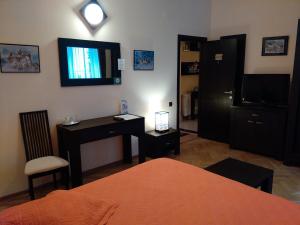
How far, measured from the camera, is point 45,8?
264cm

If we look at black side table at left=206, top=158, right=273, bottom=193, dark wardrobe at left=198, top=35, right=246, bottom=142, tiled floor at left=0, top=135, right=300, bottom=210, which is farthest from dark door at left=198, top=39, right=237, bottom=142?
black side table at left=206, top=158, right=273, bottom=193

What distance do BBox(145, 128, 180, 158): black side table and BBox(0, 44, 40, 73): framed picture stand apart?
6.27 feet

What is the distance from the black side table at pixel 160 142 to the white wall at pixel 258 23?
1936mm

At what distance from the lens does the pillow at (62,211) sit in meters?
1.11

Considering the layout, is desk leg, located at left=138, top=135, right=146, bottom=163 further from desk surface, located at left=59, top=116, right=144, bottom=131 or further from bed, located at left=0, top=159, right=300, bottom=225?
bed, located at left=0, top=159, right=300, bottom=225

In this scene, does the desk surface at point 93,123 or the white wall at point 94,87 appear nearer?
the white wall at point 94,87

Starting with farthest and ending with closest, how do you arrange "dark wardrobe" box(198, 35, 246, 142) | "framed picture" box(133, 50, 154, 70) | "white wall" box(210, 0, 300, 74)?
"dark wardrobe" box(198, 35, 246, 142)
"white wall" box(210, 0, 300, 74)
"framed picture" box(133, 50, 154, 70)

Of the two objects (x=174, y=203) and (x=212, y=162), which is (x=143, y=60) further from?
(x=174, y=203)

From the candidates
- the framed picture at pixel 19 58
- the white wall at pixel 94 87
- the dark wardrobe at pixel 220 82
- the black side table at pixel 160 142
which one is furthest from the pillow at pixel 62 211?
the dark wardrobe at pixel 220 82

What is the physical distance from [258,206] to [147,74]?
2.75 metres

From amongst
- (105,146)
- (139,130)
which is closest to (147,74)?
(139,130)

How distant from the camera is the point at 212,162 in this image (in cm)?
360

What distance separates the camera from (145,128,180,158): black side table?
12.0ft

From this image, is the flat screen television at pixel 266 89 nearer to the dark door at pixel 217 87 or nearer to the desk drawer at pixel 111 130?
the dark door at pixel 217 87
